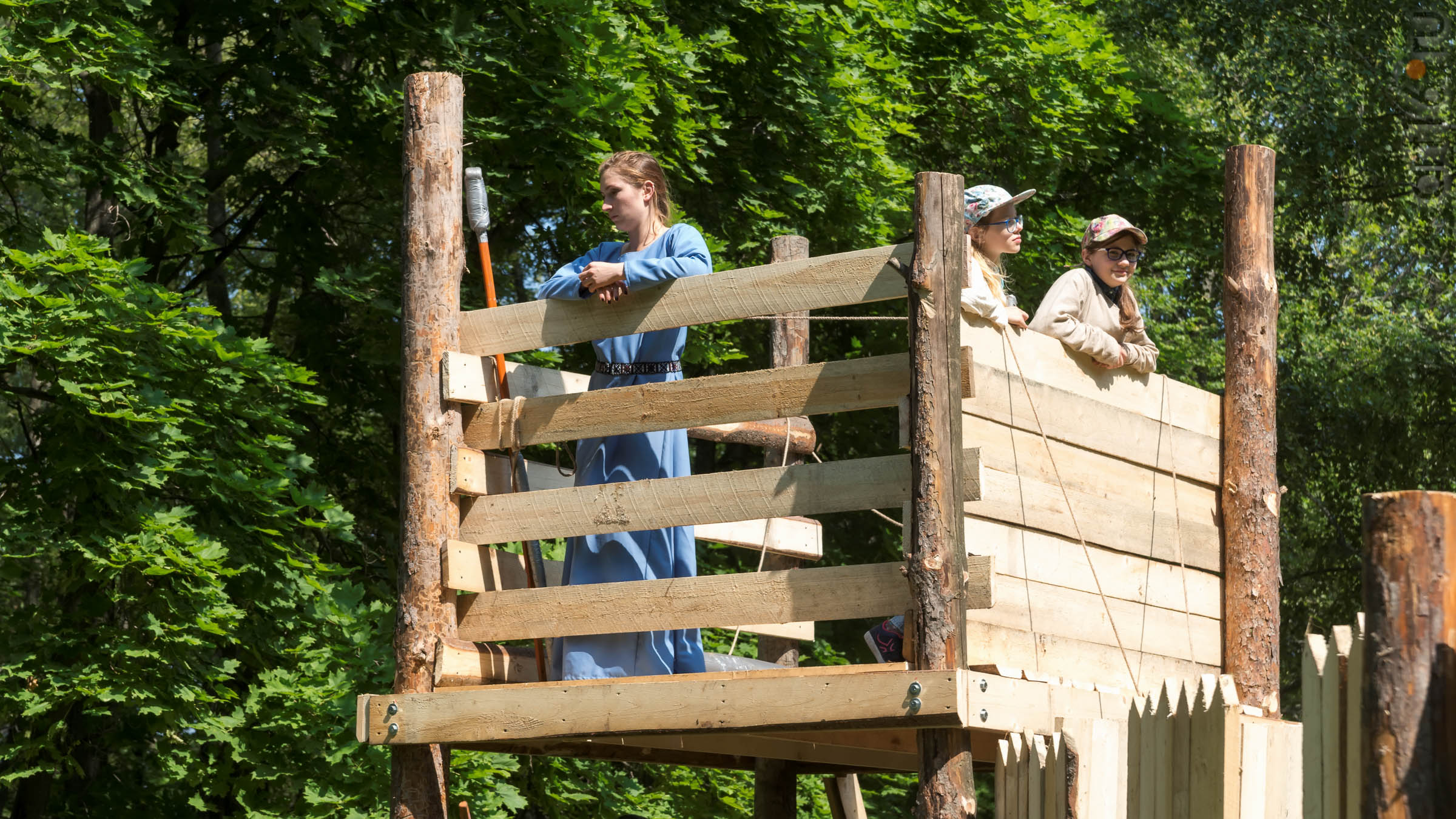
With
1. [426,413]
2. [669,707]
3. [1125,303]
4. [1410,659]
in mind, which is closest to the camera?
[1410,659]

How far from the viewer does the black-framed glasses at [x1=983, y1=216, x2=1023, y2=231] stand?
5758 millimetres

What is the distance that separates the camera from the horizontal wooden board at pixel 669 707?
178 inches

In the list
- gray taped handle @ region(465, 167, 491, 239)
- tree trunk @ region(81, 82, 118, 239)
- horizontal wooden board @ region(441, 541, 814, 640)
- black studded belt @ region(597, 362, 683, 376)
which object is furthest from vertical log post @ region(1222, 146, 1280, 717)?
tree trunk @ region(81, 82, 118, 239)

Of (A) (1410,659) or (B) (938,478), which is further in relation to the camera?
(B) (938,478)

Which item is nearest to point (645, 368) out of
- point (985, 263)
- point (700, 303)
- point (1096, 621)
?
point (700, 303)

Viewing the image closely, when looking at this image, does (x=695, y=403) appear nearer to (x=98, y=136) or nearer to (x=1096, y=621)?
(x=1096, y=621)

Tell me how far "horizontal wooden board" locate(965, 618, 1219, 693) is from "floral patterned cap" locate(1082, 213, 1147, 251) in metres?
1.54

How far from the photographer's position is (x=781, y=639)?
28.6 feet

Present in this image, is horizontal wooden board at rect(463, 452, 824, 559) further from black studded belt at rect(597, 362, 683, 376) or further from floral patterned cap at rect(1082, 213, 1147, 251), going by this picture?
floral patterned cap at rect(1082, 213, 1147, 251)

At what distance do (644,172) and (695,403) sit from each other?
98 cm

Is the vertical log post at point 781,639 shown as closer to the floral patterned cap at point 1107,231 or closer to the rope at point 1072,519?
the floral patterned cap at point 1107,231

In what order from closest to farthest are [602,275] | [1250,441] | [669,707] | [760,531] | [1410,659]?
1. [1410,659]
2. [669,707]
3. [602,275]
4. [1250,441]
5. [760,531]

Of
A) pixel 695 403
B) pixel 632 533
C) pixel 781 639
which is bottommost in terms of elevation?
pixel 781 639

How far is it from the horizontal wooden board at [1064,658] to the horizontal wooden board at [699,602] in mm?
305
